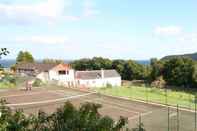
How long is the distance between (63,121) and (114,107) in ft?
73.0

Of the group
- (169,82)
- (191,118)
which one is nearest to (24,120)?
(191,118)

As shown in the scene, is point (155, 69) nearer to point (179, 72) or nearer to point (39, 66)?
point (179, 72)

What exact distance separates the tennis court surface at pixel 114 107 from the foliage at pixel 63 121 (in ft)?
45.8

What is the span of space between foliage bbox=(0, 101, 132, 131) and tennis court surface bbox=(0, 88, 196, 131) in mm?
13965

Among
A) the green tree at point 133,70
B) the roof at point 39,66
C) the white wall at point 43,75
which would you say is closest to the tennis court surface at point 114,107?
the white wall at point 43,75

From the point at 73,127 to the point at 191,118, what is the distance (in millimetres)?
18975

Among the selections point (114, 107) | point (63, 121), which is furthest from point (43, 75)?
point (63, 121)

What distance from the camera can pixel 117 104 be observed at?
27.5m

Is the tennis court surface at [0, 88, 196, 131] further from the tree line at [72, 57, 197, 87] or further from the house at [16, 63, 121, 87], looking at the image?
the tree line at [72, 57, 197, 87]

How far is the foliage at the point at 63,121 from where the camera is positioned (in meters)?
3.91

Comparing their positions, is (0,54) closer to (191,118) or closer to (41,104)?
(191,118)

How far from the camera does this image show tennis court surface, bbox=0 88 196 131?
64.1 ft

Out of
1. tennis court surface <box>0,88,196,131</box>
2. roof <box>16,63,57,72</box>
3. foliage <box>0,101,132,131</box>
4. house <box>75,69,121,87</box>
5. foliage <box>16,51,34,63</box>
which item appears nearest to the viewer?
foliage <box>0,101,132,131</box>

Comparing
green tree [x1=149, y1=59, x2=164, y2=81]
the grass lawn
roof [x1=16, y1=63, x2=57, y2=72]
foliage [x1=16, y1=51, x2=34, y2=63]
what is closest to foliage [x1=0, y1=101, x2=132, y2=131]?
the grass lawn
